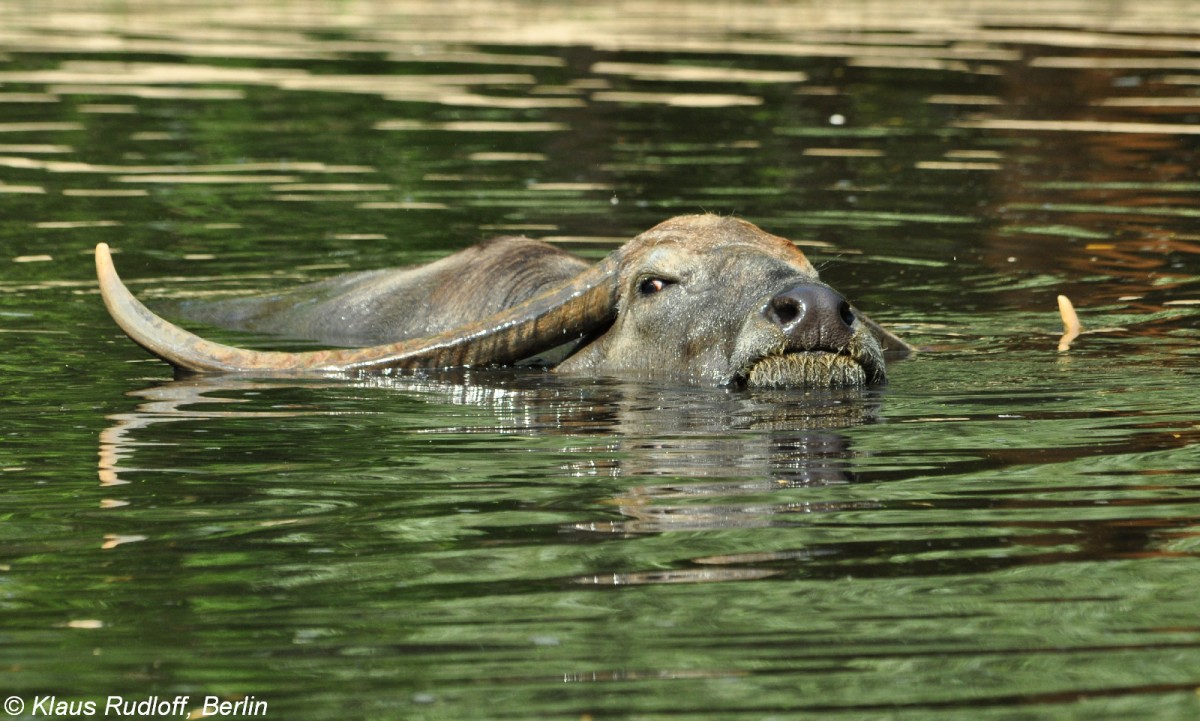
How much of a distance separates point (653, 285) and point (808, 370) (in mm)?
914

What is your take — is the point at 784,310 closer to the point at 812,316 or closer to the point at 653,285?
the point at 812,316

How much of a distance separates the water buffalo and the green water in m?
0.16

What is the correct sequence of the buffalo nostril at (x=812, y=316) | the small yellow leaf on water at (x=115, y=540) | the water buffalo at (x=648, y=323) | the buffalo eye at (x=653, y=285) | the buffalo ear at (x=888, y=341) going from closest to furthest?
1. the small yellow leaf on water at (x=115, y=540)
2. the buffalo nostril at (x=812, y=316)
3. the water buffalo at (x=648, y=323)
4. the buffalo eye at (x=653, y=285)
5. the buffalo ear at (x=888, y=341)

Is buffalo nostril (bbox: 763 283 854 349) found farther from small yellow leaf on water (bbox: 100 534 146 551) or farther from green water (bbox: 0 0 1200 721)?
→ small yellow leaf on water (bbox: 100 534 146 551)

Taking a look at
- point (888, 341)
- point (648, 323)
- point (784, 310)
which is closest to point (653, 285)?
Answer: point (648, 323)

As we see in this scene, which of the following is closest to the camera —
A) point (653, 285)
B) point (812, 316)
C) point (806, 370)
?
point (812, 316)

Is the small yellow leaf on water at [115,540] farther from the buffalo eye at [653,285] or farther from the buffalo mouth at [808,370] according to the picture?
the buffalo eye at [653,285]

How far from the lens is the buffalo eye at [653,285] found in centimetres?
907

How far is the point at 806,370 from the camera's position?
8539 mm

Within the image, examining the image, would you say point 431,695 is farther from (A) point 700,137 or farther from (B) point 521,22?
(B) point 521,22

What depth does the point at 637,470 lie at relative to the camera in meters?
7.04

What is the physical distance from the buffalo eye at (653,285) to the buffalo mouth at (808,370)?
2.16 feet

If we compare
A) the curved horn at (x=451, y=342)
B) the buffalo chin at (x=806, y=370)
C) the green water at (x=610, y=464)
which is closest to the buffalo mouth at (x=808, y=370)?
the buffalo chin at (x=806, y=370)

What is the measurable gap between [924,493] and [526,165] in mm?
10918
